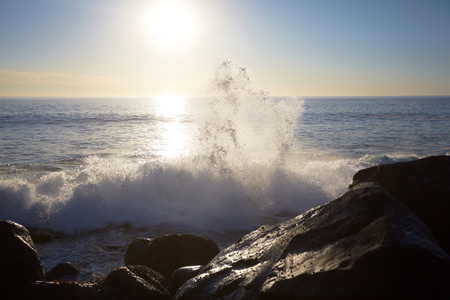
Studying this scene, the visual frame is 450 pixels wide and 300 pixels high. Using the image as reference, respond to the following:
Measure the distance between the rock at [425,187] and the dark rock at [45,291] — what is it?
3.84m

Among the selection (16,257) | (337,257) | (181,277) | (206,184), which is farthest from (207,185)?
(337,257)

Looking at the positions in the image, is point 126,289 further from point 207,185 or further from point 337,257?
point 207,185

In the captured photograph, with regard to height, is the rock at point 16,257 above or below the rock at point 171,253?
above

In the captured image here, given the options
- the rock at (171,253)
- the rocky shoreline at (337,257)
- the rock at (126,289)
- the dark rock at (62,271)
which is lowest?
the dark rock at (62,271)

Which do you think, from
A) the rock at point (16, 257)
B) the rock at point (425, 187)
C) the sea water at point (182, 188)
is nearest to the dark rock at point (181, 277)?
the rock at point (16, 257)

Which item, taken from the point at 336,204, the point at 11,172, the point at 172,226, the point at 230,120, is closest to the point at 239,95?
the point at 230,120

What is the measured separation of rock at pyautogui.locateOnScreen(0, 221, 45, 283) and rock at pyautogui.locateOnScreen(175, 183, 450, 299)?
236cm

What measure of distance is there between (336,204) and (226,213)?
22.2 ft

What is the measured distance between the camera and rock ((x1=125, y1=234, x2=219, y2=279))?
5.86 metres

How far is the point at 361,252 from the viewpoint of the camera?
8.00ft

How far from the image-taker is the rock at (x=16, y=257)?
4.54m

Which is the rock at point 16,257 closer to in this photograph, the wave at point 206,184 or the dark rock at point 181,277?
the dark rock at point 181,277

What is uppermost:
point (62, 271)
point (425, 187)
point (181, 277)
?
point (425, 187)

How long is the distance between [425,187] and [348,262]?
171 cm
